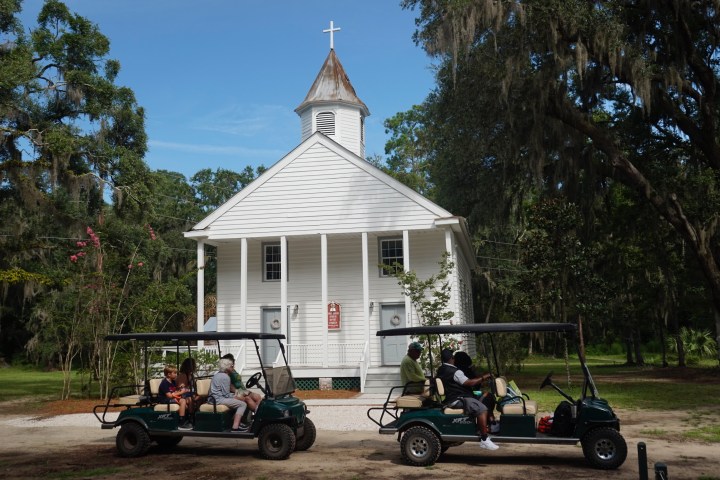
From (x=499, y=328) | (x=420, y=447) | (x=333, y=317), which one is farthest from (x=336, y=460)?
(x=333, y=317)

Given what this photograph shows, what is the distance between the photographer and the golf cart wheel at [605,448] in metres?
8.13

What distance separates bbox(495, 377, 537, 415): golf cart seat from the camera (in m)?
8.63

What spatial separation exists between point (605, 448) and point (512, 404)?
1.18m

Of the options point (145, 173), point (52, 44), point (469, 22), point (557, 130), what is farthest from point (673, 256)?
point (52, 44)

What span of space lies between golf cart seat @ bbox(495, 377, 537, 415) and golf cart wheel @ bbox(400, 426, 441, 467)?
95 centimetres

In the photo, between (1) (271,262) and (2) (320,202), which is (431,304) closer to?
(2) (320,202)

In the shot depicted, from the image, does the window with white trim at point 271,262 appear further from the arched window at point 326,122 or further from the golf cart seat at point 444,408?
the golf cart seat at point 444,408

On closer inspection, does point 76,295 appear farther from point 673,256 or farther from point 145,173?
point 673,256

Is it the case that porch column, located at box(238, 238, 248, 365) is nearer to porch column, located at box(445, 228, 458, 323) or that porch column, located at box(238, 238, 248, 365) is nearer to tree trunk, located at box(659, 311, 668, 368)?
porch column, located at box(445, 228, 458, 323)

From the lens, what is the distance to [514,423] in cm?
860

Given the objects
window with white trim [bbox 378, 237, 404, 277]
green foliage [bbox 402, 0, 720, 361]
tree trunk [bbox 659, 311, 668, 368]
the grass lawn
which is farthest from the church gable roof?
tree trunk [bbox 659, 311, 668, 368]

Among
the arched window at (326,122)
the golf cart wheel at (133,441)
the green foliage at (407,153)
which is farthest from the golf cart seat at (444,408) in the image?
the green foliage at (407,153)

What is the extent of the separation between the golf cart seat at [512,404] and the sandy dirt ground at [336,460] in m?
0.66

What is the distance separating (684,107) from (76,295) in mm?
17963
